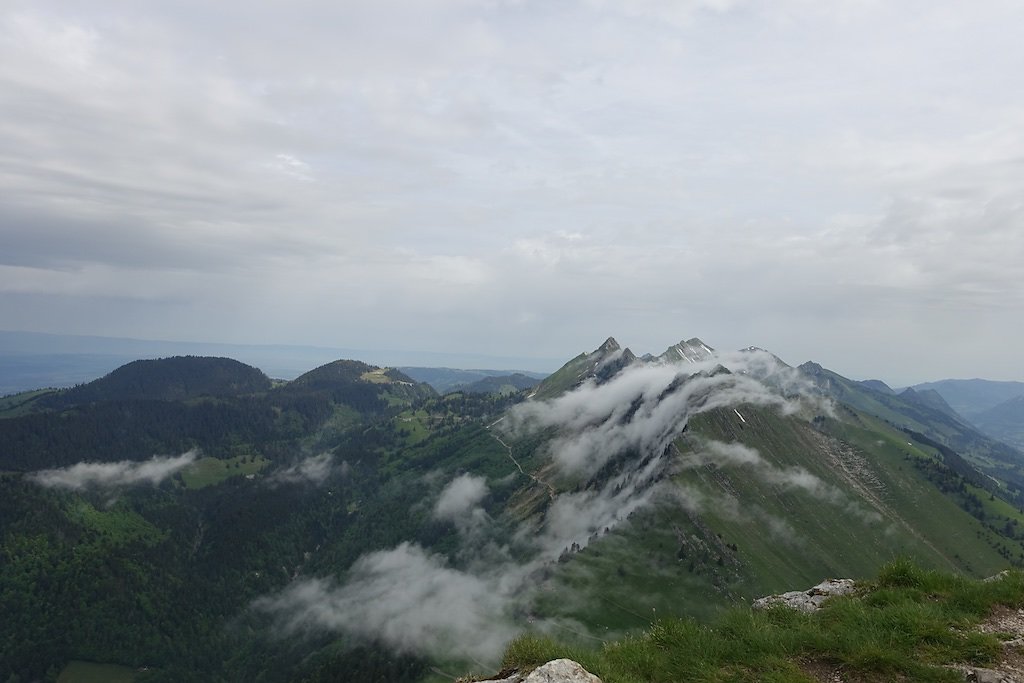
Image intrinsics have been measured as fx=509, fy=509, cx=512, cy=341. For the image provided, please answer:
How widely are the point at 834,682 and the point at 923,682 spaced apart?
6.05ft

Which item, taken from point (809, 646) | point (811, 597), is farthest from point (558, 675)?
point (811, 597)

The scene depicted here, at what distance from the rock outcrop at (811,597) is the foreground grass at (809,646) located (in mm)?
2186

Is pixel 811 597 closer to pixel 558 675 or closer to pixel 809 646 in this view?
pixel 809 646

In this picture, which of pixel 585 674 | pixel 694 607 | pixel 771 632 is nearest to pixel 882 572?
pixel 771 632

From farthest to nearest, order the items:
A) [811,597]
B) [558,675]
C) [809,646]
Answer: [811,597], [809,646], [558,675]

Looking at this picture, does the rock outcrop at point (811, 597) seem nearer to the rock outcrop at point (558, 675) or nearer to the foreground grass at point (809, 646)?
the foreground grass at point (809, 646)

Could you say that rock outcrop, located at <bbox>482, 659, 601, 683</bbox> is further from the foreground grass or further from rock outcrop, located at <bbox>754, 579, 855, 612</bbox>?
rock outcrop, located at <bbox>754, 579, 855, 612</bbox>

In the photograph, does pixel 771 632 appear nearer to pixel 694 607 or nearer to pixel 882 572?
pixel 882 572

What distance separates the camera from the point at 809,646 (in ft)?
45.1

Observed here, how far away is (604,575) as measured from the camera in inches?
→ 7712

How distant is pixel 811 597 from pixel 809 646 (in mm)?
6930

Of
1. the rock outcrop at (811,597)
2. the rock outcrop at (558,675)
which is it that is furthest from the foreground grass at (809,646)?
the rock outcrop at (811,597)

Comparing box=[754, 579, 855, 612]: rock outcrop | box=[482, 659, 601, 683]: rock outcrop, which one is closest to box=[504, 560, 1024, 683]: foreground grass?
box=[482, 659, 601, 683]: rock outcrop

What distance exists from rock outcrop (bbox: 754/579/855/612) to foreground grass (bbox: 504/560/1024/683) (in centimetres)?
219
